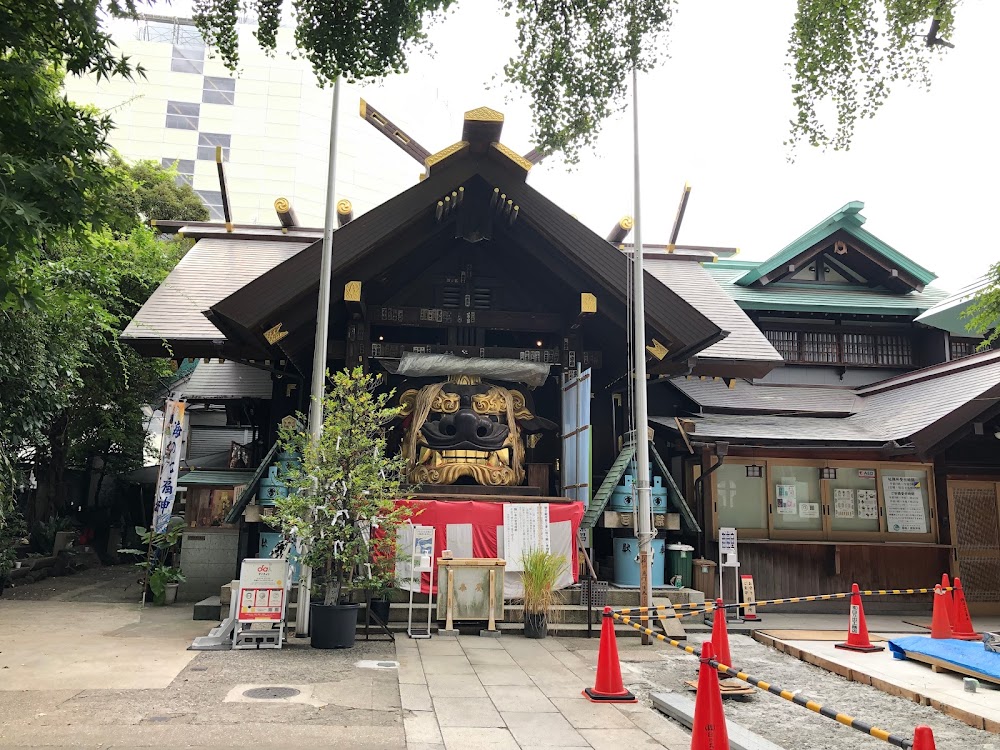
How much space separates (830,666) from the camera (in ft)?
30.1

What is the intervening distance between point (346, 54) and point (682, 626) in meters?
9.08

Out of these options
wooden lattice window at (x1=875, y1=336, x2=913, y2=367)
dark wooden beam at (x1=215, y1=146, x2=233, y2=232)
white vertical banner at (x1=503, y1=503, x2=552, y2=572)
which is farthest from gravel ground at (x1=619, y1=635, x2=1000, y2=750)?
dark wooden beam at (x1=215, y1=146, x2=233, y2=232)

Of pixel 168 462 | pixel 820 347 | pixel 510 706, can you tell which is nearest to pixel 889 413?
pixel 820 347

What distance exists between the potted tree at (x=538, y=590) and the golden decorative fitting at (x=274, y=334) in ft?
18.3

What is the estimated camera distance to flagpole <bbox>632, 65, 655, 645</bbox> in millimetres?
10430

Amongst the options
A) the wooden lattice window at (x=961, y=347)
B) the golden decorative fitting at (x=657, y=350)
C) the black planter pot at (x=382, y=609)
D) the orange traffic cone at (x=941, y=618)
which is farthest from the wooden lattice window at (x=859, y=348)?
the black planter pot at (x=382, y=609)

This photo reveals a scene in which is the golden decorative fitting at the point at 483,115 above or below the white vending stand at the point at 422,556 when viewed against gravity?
above

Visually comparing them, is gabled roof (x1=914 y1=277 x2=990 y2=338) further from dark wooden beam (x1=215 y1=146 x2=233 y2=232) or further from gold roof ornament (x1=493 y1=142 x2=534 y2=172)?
dark wooden beam (x1=215 y1=146 x2=233 y2=232)

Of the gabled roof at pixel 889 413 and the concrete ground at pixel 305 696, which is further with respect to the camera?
the gabled roof at pixel 889 413

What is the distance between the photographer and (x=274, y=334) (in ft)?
41.3

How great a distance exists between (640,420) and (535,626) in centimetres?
327

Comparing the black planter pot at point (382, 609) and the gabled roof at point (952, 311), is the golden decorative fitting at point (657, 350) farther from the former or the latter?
the black planter pot at point (382, 609)

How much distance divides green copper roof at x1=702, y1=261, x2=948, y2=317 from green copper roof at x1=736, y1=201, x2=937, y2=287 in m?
0.42

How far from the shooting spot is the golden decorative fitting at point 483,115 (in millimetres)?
12453
